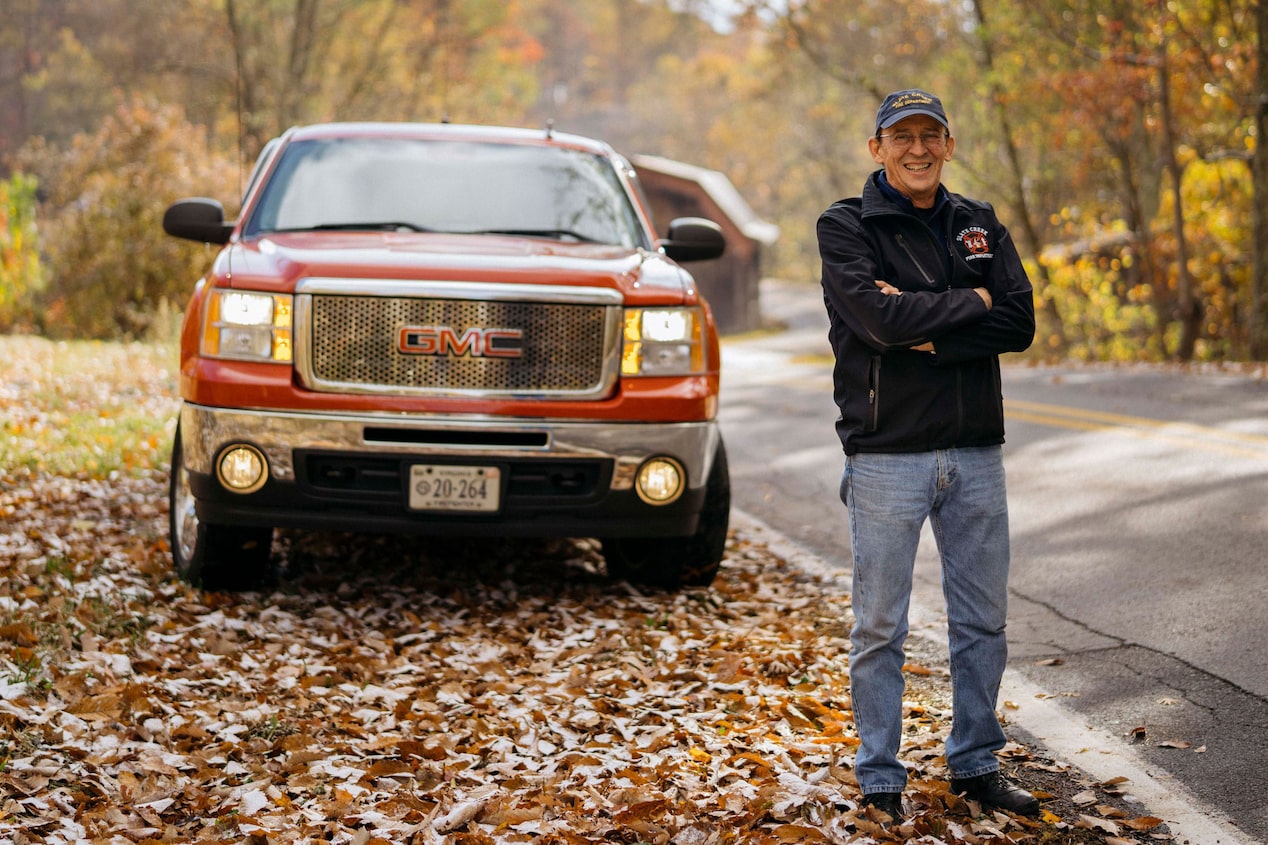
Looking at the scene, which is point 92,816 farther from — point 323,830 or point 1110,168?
point 1110,168

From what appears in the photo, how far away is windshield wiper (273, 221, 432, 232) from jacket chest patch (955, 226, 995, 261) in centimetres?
337

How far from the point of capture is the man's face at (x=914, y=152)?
3.84 metres

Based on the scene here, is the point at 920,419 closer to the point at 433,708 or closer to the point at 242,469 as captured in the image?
the point at 433,708

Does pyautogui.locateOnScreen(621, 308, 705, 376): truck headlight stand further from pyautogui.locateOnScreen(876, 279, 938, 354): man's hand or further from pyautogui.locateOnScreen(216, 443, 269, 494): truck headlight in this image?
pyautogui.locateOnScreen(876, 279, 938, 354): man's hand

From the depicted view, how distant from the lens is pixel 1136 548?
7.12m

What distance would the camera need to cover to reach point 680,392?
19.5 ft

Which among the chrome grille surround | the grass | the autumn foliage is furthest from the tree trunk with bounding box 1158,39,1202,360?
the chrome grille surround

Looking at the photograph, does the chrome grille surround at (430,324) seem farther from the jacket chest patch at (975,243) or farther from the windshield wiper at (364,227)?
the jacket chest patch at (975,243)

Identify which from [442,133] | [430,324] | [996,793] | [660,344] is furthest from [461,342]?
[996,793]

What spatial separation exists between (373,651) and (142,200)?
60.2 feet

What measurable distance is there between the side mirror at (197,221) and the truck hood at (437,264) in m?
0.57

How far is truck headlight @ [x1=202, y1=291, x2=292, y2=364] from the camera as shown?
5.75 metres

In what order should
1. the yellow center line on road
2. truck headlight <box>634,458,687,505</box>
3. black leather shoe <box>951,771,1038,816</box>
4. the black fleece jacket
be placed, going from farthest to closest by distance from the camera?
the yellow center line on road, truck headlight <box>634,458,687,505</box>, black leather shoe <box>951,771,1038,816</box>, the black fleece jacket

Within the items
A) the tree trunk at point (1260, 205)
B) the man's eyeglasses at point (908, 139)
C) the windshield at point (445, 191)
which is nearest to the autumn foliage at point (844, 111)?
the tree trunk at point (1260, 205)
